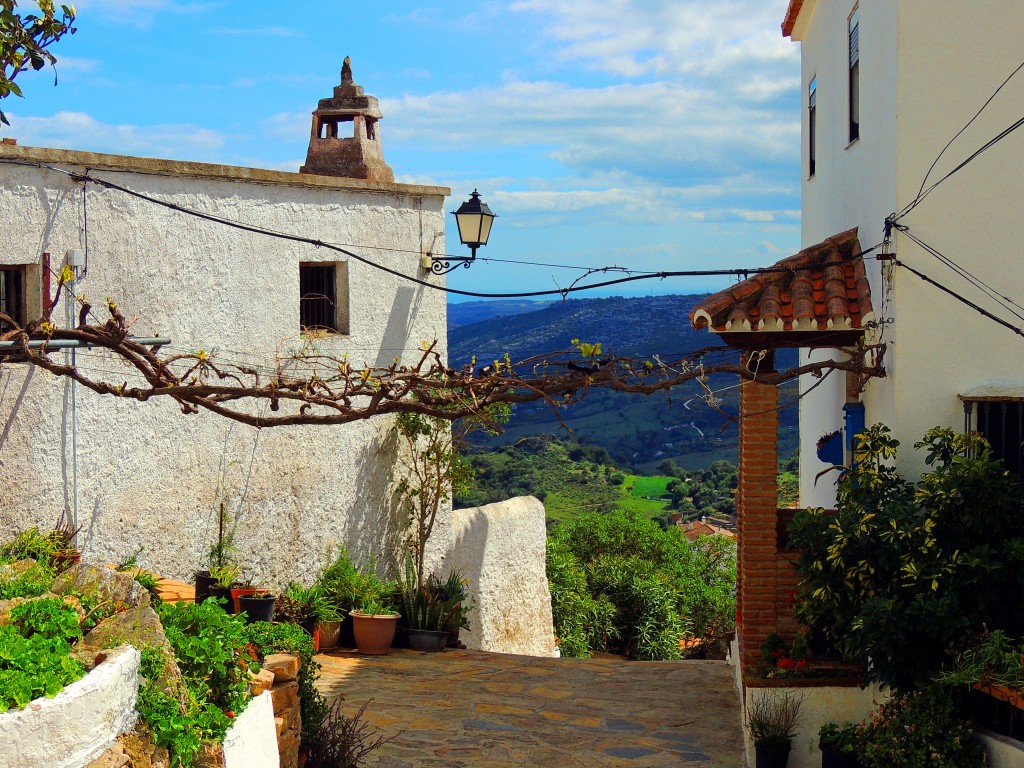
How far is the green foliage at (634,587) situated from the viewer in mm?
16547

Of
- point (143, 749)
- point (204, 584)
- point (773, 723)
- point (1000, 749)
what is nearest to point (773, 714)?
point (773, 723)

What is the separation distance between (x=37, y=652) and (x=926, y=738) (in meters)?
5.32

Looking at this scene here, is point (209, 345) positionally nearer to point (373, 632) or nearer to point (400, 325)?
point (400, 325)

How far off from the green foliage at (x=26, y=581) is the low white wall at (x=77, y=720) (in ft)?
5.22

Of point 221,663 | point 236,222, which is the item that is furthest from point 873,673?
point 236,222

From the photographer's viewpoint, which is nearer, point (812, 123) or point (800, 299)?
point (800, 299)

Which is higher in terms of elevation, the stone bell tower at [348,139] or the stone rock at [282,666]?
the stone bell tower at [348,139]

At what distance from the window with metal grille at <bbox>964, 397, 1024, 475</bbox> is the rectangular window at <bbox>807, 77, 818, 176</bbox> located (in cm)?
581

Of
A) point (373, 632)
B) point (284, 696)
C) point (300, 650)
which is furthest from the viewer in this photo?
point (373, 632)

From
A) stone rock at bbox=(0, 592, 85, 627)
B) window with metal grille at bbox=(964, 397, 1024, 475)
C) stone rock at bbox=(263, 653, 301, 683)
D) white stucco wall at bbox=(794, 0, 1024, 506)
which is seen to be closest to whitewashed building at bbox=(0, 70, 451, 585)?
stone rock at bbox=(0, 592, 85, 627)

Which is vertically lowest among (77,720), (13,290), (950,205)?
(77,720)

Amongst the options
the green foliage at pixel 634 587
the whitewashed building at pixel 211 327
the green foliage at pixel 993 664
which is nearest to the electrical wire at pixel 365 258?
the whitewashed building at pixel 211 327

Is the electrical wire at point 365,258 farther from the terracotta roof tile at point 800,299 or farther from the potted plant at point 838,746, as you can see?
the potted plant at point 838,746

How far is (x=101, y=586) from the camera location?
719cm
